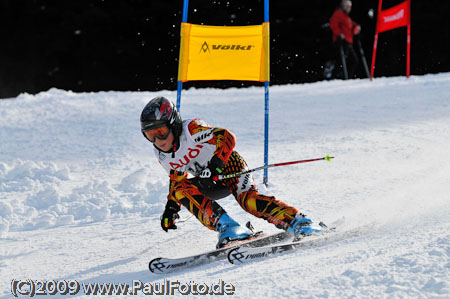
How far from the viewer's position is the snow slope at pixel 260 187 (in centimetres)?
280

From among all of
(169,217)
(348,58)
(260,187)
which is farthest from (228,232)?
(348,58)

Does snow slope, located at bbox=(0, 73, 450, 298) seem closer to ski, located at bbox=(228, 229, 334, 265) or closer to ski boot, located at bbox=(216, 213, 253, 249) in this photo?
ski, located at bbox=(228, 229, 334, 265)

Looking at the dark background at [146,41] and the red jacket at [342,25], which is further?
the dark background at [146,41]

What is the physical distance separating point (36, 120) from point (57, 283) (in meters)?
5.42

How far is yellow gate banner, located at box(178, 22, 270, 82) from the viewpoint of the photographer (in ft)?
17.6

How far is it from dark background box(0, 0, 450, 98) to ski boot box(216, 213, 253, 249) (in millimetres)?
13127

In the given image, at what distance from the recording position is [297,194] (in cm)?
504

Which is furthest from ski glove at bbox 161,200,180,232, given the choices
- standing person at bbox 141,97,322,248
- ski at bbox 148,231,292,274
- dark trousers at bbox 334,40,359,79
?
dark trousers at bbox 334,40,359,79

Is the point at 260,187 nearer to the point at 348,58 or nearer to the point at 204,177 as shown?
the point at 204,177

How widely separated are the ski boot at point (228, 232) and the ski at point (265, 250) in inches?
7.6

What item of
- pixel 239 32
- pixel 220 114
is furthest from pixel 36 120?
pixel 239 32

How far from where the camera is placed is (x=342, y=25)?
1094 centimetres

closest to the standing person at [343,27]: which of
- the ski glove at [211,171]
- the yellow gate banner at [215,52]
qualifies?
the yellow gate banner at [215,52]

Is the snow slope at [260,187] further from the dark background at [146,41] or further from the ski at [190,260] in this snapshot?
the dark background at [146,41]
